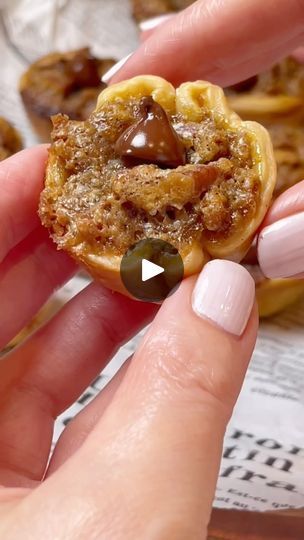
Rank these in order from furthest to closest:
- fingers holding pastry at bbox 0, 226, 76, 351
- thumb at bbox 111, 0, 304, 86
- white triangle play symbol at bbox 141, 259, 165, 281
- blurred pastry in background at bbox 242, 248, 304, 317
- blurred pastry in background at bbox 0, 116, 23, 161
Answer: blurred pastry in background at bbox 0, 116, 23, 161, blurred pastry in background at bbox 242, 248, 304, 317, thumb at bbox 111, 0, 304, 86, fingers holding pastry at bbox 0, 226, 76, 351, white triangle play symbol at bbox 141, 259, 165, 281

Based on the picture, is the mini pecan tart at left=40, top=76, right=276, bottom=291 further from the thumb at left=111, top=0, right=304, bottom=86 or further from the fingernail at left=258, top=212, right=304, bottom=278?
the thumb at left=111, top=0, right=304, bottom=86

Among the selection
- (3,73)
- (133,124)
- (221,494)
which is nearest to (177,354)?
(133,124)

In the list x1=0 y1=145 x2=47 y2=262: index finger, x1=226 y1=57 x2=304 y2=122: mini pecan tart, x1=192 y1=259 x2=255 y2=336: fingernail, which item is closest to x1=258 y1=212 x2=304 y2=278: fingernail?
x1=192 y1=259 x2=255 y2=336: fingernail

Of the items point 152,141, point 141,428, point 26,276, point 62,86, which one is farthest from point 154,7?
point 141,428

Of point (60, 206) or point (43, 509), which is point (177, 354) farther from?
point (60, 206)

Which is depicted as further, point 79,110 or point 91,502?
point 79,110

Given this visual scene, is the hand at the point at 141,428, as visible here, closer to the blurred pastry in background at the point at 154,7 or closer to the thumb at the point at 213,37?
the thumb at the point at 213,37
